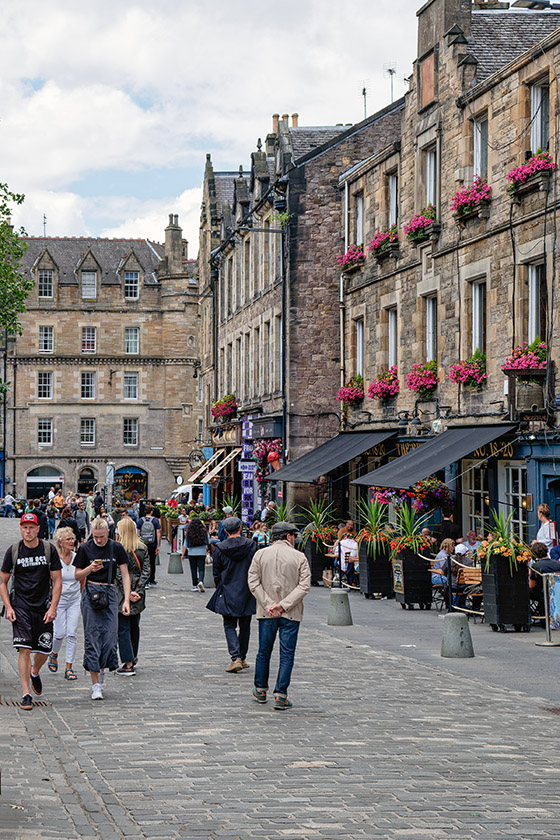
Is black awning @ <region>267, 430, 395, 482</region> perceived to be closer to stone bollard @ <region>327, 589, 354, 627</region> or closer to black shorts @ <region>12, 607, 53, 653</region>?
stone bollard @ <region>327, 589, 354, 627</region>

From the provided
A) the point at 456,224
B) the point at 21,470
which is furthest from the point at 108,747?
the point at 21,470

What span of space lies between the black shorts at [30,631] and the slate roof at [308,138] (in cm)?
2728

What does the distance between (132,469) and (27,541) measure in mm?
65956

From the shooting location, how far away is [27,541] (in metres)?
11.1

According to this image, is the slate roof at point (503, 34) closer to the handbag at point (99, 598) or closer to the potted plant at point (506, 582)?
the potted plant at point (506, 582)

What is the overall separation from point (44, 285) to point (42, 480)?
483 inches

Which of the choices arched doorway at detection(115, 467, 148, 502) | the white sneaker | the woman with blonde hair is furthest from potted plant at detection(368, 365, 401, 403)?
arched doorway at detection(115, 467, 148, 502)

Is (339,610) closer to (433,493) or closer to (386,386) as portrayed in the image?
(433,493)

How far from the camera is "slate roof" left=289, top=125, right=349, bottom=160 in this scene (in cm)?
3731

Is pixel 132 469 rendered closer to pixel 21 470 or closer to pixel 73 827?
pixel 21 470

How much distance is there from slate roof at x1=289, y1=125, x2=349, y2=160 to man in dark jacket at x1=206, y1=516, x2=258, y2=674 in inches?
988

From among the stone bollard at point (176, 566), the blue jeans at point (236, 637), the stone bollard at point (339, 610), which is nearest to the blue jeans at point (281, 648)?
the blue jeans at point (236, 637)

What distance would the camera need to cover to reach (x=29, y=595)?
1101cm

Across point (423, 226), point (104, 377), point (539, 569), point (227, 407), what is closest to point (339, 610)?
point (539, 569)
